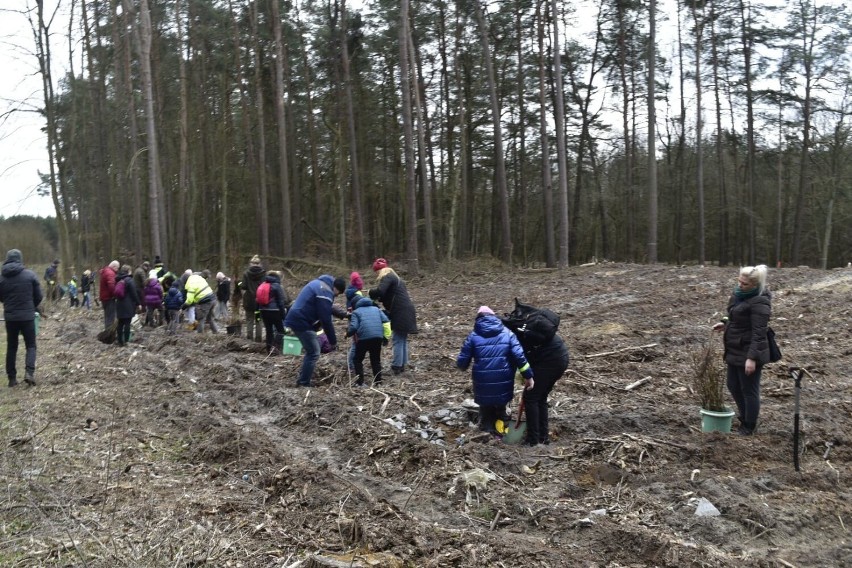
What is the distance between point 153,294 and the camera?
15742 mm

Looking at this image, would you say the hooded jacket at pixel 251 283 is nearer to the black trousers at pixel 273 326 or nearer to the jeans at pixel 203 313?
the black trousers at pixel 273 326

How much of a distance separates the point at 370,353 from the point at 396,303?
996 mm

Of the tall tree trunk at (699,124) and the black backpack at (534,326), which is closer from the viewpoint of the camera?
the black backpack at (534,326)

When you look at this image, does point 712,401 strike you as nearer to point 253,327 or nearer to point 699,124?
point 253,327

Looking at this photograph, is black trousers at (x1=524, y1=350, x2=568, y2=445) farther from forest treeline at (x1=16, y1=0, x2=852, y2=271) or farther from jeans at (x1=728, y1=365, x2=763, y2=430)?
forest treeline at (x1=16, y1=0, x2=852, y2=271)

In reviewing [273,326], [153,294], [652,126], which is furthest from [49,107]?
[652,126]

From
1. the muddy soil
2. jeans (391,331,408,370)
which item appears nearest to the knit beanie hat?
jeans (391,331,408,370)

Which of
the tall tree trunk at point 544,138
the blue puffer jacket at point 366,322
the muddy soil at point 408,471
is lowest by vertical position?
the muddy soil at point 408,471

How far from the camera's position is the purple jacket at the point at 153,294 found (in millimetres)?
15727

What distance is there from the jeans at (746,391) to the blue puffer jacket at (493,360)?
2134mm

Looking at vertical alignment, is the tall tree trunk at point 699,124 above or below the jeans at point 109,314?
above

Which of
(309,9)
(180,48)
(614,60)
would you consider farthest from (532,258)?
(180,48)

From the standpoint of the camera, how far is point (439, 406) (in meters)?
8.26

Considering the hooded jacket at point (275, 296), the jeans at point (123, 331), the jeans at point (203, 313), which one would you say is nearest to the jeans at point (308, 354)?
the hooded jacket at point (275, 296)
